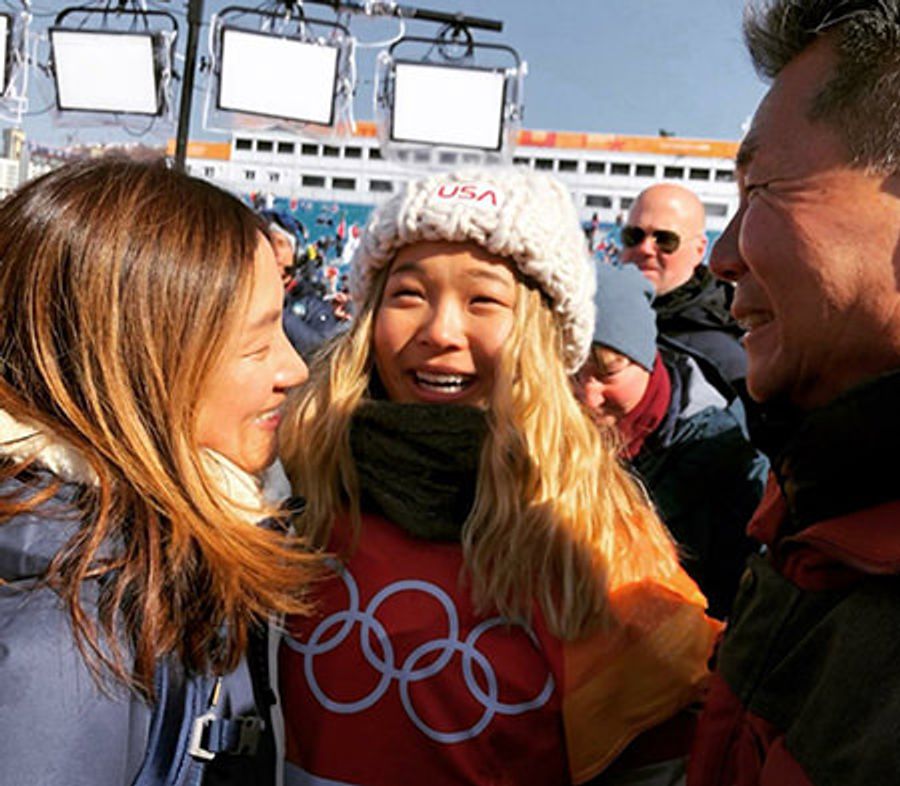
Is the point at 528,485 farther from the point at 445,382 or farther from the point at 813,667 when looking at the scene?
the point at 813,667

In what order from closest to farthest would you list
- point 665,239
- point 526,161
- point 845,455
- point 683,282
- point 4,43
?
point 845,455 → point 683,282 → point 665,239 → point 4,43 → point 526,161

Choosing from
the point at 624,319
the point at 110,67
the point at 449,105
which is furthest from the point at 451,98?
the point at 624,319

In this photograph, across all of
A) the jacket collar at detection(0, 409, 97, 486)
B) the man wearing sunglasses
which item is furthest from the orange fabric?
the man wearing sunglasses

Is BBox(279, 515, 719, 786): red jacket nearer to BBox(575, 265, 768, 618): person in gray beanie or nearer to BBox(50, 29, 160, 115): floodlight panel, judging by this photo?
BBox(575, 265, 768, 618): person in gray beanie

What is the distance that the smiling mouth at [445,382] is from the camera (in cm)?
172

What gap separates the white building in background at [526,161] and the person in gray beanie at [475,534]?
29058 millimetres

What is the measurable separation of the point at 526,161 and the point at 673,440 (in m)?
30.0

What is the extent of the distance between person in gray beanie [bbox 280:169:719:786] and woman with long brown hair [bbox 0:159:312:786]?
0.22 m

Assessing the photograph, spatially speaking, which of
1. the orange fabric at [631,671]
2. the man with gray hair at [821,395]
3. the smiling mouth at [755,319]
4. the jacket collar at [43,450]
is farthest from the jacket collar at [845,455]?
the jacket collar at [43,450]

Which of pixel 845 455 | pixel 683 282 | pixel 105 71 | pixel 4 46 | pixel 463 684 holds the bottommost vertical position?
pixel 463 684

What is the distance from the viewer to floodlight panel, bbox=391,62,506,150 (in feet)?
26.6

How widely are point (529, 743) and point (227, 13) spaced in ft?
25.2

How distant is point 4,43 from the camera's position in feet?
25.9

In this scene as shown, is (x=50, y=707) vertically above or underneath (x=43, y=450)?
underneath
